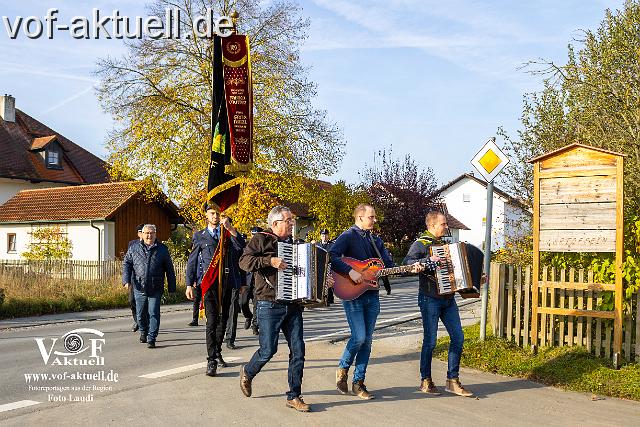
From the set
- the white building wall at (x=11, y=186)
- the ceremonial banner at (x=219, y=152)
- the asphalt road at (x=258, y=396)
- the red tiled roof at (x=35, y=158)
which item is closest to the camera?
the asphalt road at (x=258, y=396)

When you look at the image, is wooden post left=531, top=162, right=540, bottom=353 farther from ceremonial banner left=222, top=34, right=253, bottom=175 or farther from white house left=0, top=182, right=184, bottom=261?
white house left=0, top=182, right=184, bottom=261

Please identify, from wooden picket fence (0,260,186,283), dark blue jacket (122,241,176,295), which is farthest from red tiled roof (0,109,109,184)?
dark blue jacket (122,241,176,295)

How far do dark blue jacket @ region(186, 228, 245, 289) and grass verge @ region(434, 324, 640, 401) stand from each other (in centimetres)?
301

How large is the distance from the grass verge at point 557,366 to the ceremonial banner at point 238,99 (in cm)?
380

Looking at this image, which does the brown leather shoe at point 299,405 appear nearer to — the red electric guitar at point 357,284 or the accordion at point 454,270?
the red electric guitar at point 357,284

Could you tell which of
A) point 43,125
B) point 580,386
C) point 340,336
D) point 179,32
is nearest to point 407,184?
point 179,32

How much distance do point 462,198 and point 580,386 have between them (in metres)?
61.2

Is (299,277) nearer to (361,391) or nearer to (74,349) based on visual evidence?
(361,391)

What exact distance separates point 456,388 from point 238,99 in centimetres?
457

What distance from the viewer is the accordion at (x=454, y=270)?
6922 millimetres

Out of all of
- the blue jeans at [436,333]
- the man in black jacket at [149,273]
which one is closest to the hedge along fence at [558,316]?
the blue jeans at [436,333]

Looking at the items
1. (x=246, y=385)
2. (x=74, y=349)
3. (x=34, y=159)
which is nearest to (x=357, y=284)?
(x=246, y=385)

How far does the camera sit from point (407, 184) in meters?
40.1

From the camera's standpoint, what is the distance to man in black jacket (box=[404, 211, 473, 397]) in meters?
7.14
